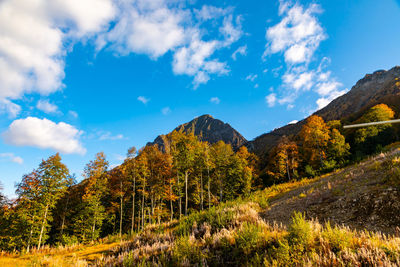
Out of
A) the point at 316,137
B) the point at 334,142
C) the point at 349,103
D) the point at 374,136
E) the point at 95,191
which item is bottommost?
the point at 95,191

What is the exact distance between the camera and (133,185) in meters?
29.6

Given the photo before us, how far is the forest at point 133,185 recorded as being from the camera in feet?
73.9

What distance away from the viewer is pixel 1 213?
24953 millimetres

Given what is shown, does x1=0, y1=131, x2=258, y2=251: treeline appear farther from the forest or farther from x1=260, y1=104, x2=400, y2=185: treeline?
x1=260, y1=104, x2=400, y2=185: treeline

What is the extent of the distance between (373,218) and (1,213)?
1597 inches

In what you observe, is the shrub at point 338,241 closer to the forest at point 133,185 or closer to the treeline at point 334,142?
the forest at point 133,185

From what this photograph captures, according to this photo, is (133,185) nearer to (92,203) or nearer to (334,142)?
(92,203)

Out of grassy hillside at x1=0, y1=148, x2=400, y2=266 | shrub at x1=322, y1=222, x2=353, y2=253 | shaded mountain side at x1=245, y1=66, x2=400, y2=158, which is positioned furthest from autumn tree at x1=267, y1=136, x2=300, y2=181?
shaded mountain side at x1=245, y1=66, x2=400, y2=158

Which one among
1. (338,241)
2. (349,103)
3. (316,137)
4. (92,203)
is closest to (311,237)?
(338,241)

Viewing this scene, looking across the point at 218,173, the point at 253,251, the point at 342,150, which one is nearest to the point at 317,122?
the point at 342,150

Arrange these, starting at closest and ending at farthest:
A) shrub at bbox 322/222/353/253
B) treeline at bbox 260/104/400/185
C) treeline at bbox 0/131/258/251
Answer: shrub at bbox 322/222/353/253 < treeline at bbox 0/131/258/251 < treeline at bbox 260/104/400/185

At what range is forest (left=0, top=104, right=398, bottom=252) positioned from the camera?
73.9 ft

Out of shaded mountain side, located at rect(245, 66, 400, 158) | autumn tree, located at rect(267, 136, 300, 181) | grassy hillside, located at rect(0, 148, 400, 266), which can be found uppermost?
shaded mountain side, located at rect(245, 66, 400, 158)

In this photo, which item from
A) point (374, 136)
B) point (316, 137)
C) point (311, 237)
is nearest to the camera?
point (311, 237)
